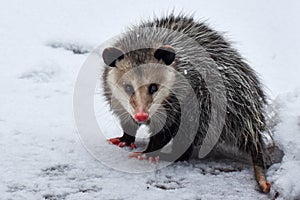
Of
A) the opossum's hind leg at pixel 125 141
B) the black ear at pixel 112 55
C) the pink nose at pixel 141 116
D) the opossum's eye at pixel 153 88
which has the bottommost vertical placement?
the opossum's hind leg at pixel 125 141

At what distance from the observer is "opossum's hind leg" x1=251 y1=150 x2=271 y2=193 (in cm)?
271

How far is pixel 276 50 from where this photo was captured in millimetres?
6430

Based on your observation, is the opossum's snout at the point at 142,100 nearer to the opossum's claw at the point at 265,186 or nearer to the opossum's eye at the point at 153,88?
the opossum's eye at the point at 153,88

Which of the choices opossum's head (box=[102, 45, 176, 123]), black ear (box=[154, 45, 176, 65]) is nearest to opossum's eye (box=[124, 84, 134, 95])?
opossum's head (box=[102, 45, 176, 123])

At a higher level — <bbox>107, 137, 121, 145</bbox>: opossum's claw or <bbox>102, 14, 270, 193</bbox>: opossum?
<bbox>102, 14, 270, 193</bbox>: opossum

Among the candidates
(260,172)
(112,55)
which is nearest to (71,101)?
(112,55)

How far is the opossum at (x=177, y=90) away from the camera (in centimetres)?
305

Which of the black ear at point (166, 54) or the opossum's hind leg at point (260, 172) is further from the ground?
the black ear at point (166, 54)

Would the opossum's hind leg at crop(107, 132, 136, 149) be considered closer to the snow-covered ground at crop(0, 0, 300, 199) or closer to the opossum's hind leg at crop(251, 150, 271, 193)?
the snow-covered ground at crop(0, 0, 300, 199)

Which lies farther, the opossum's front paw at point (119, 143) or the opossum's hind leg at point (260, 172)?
the opossum's front paw at point (119, 143)

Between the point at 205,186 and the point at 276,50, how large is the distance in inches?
160

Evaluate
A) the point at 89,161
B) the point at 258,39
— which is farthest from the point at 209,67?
the point at 258,39

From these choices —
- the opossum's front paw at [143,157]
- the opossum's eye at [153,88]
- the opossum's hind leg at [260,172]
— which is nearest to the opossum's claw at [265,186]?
the opossum's hind leg at [260,172]

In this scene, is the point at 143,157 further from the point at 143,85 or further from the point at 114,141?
the point at 143,85
